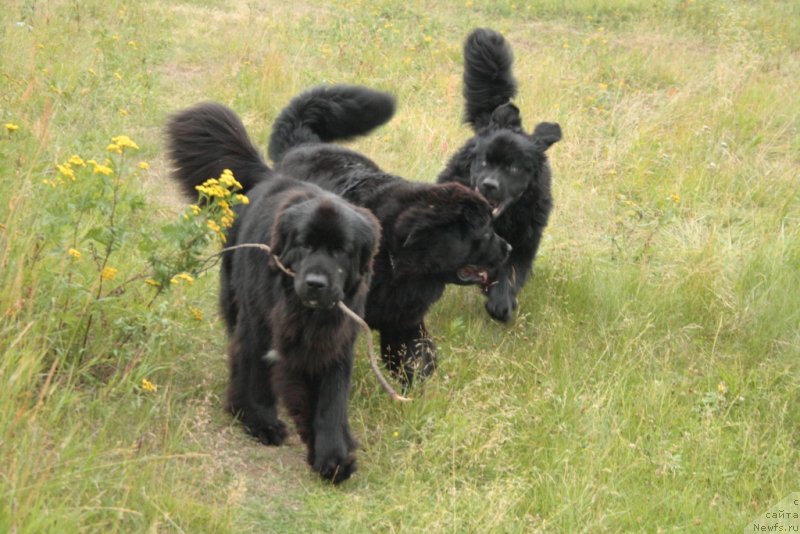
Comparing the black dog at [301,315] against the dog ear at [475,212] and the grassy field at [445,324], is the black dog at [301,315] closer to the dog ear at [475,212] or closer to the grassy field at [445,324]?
the grassy field at [445,324]

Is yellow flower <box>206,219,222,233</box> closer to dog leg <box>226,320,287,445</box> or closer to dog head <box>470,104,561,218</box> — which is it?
dog leg <box>226,320,287,445</box>

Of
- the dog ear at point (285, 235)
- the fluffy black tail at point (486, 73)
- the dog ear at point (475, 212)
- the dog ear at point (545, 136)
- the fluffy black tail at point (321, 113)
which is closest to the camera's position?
the dog ear at point (285, 235)

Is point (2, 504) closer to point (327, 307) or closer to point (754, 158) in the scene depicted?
point (327, 307)

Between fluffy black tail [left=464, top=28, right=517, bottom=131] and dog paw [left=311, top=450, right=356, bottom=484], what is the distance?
340 centimetres

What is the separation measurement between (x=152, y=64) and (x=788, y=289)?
20.1 feet

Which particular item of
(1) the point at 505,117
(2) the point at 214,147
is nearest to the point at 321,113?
(2) the point at 214,147

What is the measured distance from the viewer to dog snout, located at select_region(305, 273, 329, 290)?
148 inches

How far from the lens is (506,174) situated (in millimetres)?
6199

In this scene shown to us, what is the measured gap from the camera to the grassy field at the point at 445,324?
11.5 ft

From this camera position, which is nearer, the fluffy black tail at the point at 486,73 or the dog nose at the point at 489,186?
the dog nose at the point at 489,186

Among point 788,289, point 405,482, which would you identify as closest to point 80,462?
point 405,482

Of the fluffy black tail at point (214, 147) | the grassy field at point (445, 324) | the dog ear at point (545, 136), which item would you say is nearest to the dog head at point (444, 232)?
the grassy field at point (445, 324)

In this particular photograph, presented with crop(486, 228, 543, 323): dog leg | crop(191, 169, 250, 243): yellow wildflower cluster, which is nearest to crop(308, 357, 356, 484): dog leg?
crop(191, 169, 250, 243): yellow wildflower cluster

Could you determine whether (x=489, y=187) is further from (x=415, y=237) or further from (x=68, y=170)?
(x=68, y=170)
